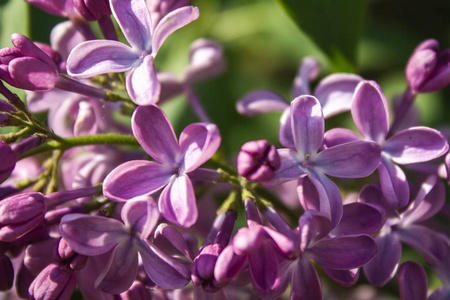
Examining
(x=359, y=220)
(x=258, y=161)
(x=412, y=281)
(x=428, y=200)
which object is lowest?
(x=412, y=281)

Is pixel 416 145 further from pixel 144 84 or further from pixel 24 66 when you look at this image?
pixel 24 66

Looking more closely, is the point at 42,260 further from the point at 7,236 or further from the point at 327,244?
the point at 327,244

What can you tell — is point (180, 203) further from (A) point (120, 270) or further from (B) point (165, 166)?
(A) point (120, 270)

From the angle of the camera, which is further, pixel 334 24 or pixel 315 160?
pixel 334 24

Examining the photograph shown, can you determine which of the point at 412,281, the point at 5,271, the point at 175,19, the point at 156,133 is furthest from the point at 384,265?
the point at 5,271

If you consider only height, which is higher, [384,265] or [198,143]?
[198,143]

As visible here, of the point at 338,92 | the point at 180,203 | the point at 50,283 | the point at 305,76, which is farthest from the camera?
the point at 305,76

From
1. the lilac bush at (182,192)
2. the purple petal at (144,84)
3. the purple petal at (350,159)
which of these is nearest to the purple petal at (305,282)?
the lilac bush at (182,192)

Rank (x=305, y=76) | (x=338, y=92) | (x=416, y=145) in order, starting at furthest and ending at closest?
(x=305, y=76) → (x=338, y=92) → (x=416, y=145)
